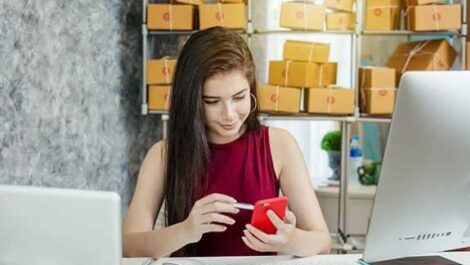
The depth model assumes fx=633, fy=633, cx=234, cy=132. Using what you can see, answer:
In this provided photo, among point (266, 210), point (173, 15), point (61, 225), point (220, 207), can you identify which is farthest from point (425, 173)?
point (173, 15)

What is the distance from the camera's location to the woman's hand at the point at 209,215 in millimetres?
1342

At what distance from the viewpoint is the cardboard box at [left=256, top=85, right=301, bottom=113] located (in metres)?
3.08

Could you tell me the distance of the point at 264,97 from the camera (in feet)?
10.2

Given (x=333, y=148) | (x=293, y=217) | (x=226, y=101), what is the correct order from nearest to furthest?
(x=293, y=217)
(x=226, y=101)
(x=333, y=148)

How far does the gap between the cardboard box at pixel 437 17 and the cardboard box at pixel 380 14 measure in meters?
0.11

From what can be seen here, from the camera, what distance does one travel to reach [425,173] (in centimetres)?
110

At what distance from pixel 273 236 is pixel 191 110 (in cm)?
43

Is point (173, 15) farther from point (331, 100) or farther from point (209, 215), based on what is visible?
point (209, 215)

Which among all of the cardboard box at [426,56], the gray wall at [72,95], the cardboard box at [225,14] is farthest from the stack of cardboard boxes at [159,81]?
the cardboard box at [426,56]

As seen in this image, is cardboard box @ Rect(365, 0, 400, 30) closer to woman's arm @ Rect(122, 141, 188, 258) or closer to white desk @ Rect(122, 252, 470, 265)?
woman's arm @ Rect(122, 141, 188, 258)

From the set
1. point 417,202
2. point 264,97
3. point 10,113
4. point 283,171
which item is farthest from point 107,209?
point 264,97

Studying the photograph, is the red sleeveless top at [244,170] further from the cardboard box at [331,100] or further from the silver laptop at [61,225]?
the cardboard box at [331,100]

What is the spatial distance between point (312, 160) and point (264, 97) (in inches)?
30.6

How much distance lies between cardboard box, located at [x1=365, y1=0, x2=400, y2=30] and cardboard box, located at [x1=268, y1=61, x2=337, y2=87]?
0.90 feet
